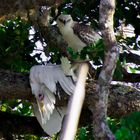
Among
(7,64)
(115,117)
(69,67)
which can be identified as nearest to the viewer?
(69,67)

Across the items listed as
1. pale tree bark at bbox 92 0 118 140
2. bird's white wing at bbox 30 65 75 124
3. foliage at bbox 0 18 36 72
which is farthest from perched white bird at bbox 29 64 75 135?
pale tree bark at bbox 92 0 118 140

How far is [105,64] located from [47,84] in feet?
2.01

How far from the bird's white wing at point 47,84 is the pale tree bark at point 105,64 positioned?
57 cm

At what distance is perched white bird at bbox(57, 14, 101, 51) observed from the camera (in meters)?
2.65

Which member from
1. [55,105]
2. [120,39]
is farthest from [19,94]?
[120,39]

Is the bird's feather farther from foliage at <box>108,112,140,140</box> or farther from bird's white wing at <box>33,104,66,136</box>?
foliage at <box>108,112,140,140</box>

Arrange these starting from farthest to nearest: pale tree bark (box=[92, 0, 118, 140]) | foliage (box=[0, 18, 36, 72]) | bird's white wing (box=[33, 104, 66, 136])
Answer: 1. foliage (box=[0, 18, 36, 72])
2. bird's white wing (box=[33, 104, 66, 136])
3. pale tree bark (box=[92, 0, 118, 140])

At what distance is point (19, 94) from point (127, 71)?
0.79m

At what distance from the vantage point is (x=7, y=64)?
3.06 metres

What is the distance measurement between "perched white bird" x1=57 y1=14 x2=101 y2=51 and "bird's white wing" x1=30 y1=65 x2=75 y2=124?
16cm

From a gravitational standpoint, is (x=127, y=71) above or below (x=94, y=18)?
below

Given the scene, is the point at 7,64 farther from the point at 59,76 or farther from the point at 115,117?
the point at 115,117

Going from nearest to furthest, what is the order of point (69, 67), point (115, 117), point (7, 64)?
1. point (69, 67)
2. point (115, 117)
3. point (7, 64)

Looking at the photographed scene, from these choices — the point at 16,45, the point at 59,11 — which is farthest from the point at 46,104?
the point at 59,11
